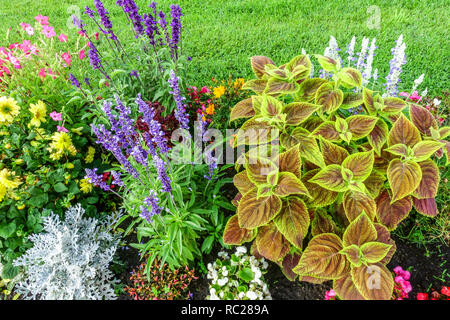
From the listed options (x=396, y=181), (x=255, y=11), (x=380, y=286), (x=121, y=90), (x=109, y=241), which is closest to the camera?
(x=380, y=286)

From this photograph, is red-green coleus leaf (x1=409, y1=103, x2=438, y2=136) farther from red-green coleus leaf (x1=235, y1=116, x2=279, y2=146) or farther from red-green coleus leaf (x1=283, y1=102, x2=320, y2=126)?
red-green coleus leaf (x1=235, y1=116, x2=279, y2=146)

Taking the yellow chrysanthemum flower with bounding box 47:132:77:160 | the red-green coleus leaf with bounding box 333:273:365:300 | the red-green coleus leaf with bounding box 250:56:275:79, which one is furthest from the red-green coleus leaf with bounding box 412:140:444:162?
the yellow chrysanthemum flower with bounding box 47:132:77:160

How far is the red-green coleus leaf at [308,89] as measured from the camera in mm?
1941

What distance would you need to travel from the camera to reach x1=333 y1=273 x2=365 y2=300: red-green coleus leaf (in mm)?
1544

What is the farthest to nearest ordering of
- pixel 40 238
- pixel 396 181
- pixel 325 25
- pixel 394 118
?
pixel 325 25, pixel 40 238, pixel 394 118, pixel 396 181

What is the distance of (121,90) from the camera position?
103 inches

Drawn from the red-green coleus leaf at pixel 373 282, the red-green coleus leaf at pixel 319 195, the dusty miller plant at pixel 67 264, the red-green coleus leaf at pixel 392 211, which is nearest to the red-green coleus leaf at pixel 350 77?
the red-green coleus leaf at pixel 319 195

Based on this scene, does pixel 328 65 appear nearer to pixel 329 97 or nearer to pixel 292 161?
pixel 329 97

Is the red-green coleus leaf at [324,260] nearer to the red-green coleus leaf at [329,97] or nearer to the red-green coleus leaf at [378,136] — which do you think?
the red-green coleus leaf at [378,136]

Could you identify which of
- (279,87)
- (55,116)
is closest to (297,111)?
(279,87)
